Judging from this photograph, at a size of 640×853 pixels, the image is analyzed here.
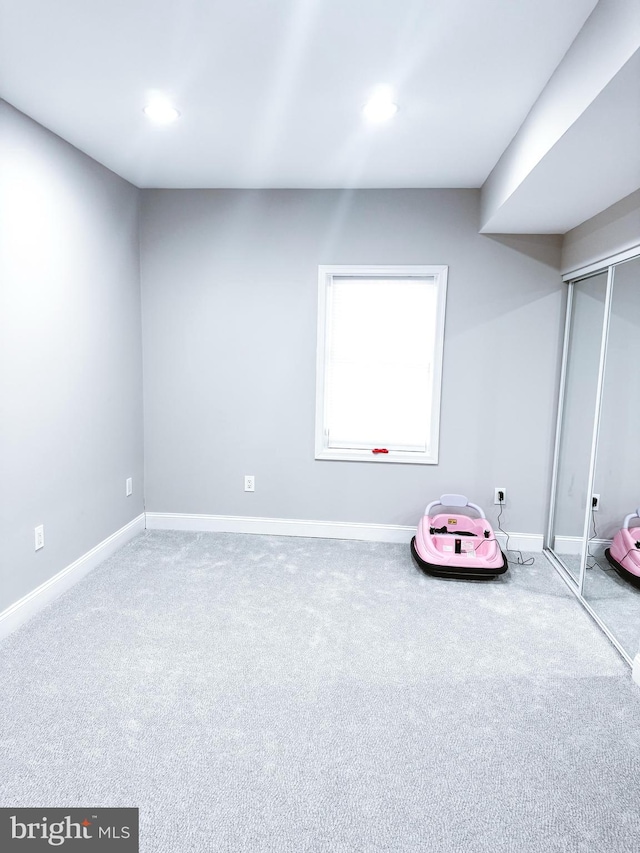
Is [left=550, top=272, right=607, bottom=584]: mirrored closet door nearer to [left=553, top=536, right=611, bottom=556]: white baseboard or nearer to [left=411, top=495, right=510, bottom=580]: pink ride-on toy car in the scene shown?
[left=553, top=536, right=611, bottom=556]: white baseboard

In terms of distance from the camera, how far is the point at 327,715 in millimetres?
2086

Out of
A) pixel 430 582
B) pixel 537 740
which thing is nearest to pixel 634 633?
pixel 537 740

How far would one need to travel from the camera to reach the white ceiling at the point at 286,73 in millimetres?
1794

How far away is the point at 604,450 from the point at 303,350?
2.09m

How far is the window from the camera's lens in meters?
3.84

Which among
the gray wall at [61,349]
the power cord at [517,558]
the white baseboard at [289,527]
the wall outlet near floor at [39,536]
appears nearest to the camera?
the gray wall at [61,349]

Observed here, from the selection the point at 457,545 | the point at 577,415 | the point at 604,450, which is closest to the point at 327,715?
the point at 457,545

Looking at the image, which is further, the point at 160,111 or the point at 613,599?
the point at 613,599

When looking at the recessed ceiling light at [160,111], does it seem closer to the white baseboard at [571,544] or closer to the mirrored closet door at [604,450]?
the mirrored closet door at [604,450]

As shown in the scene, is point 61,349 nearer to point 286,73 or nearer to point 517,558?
point 286,73

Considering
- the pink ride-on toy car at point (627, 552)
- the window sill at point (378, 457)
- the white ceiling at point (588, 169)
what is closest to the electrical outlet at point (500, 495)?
the window sill at point (378, 457)

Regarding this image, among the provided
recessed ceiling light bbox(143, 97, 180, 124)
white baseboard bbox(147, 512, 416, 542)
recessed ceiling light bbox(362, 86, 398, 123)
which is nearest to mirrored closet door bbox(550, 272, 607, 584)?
white baseboard bbox(147, 512, 416, 542)

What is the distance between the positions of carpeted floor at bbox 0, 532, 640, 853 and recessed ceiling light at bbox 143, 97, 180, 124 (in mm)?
2564

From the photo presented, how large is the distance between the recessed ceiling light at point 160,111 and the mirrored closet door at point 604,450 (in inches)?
93.5
